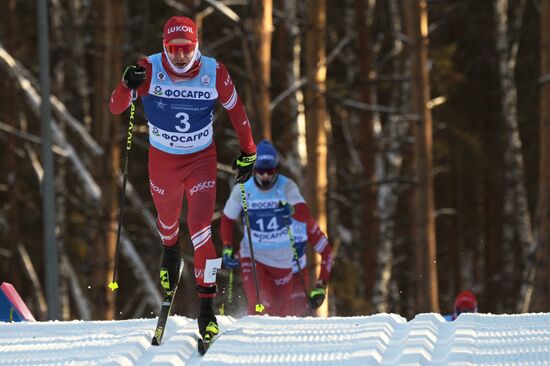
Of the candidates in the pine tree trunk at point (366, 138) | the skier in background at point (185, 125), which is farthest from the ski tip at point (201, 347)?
the pine tree trunk at point (366, 138)

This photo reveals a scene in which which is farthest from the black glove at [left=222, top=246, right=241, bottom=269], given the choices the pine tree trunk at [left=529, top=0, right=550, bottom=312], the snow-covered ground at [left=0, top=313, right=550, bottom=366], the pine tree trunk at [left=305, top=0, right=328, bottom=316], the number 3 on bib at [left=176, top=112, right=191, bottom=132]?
the pine tree trunk at [left=529, top=0, right=550, bottom=312]

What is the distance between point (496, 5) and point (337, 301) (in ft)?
21.6

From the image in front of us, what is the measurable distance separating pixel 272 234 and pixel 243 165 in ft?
14.3

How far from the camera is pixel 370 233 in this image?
82.1 feet

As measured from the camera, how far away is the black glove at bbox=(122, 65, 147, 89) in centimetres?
812

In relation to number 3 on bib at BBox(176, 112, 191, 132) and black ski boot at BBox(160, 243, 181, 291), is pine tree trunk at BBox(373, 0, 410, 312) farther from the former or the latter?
number 3 on bib at BBox(176, 112, 191, 132)

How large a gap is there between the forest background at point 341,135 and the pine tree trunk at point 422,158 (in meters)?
0.02

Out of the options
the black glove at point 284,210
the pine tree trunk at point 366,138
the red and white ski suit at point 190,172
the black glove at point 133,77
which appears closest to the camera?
the black glove at point 133,77

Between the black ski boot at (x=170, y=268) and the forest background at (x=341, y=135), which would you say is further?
the forest background at (x=341, y=135)

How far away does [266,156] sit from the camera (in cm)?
1230

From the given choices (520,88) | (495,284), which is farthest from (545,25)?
(495,284)

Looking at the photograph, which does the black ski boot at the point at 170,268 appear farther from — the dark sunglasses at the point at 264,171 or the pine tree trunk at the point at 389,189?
the pine tree trunk at the point at 389,189

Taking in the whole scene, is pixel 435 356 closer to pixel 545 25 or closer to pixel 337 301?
pixel 545 25

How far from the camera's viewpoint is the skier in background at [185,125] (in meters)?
8.29
